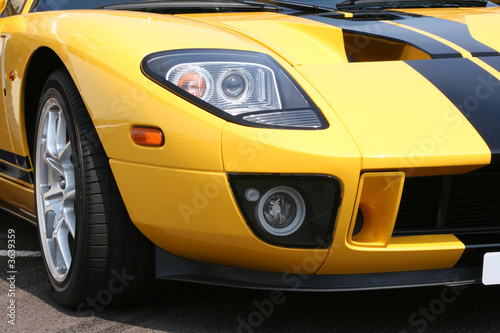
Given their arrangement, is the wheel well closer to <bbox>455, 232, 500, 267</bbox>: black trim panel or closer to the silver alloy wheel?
the silver alloy wheel

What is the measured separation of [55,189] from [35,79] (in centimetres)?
48

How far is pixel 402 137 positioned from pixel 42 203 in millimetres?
1514

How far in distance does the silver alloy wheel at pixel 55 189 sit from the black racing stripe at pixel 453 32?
1.34 m

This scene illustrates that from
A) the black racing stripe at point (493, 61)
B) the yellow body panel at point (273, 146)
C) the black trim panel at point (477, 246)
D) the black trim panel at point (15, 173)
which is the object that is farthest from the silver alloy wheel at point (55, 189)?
the black racing stripe at point (493, 61)

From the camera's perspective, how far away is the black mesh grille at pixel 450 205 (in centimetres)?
254

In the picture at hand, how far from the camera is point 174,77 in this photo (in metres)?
2.58

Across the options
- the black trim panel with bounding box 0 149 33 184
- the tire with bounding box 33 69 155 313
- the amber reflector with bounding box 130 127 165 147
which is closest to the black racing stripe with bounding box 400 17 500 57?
the amber reflector with bounding box 130 127 165 147

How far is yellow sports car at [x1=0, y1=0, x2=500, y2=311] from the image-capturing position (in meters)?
2.44

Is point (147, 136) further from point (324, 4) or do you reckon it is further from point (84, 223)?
point (324, 4)

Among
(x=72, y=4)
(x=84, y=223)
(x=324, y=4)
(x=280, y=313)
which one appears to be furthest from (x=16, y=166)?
(x=324, y=4)

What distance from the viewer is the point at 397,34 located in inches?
120

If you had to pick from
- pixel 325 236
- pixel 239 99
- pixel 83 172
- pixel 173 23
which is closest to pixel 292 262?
pixel 325 236

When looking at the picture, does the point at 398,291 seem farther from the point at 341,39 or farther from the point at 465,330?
the point at 341,39

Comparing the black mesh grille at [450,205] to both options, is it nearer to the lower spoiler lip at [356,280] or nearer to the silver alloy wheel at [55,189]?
the lower spoiler lip at [356,280]
